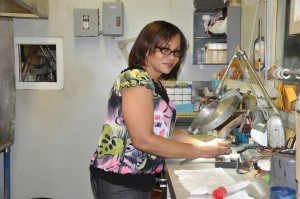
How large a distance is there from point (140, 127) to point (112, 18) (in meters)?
1.90

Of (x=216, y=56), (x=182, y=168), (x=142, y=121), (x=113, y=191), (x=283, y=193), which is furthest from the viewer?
(x=216, y=56)

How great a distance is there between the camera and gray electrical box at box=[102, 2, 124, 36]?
2982 mm

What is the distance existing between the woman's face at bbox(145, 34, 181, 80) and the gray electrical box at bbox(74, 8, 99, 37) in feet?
5.45

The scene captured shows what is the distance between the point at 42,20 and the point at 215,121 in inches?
81.1

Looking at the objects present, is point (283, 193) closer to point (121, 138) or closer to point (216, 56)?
point (121, 138)

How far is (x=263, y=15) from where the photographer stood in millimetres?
2074

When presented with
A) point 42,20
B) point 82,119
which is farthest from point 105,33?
point 82,119

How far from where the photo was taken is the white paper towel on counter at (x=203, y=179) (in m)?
1.26

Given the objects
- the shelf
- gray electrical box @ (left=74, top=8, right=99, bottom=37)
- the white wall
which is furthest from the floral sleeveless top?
the white wall

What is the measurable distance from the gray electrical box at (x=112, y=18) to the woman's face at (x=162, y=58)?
5.25 ft

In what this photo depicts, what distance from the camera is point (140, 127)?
130 centimetres

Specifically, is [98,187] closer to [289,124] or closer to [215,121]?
[215,121]

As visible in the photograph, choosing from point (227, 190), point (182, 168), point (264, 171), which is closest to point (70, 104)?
point (182, 168)

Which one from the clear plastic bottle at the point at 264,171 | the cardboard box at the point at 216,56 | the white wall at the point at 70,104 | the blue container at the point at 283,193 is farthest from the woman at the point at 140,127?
the white wall at the point at 70,104
